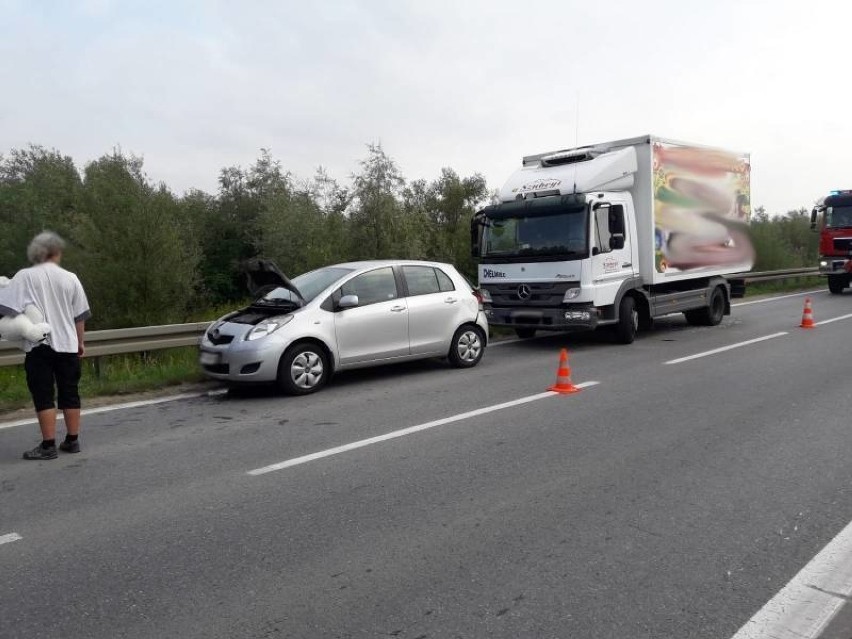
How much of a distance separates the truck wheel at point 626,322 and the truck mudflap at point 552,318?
812mm

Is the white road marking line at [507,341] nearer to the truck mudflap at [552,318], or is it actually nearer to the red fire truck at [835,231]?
the truck mudflap at [552,318]

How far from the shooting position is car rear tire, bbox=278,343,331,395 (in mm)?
8531

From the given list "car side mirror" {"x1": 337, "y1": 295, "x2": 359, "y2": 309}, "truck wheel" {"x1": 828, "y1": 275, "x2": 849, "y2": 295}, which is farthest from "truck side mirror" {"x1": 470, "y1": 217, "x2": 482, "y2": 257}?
"truck wheel" {"x1": 828, "y1": 275, "x2": 849, "y2": 295}

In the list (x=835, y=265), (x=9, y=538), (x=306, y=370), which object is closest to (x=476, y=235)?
(x=306, y=370)

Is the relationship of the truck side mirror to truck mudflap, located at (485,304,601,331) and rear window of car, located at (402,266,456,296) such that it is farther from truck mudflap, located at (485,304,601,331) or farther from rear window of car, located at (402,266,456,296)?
rear window of car, located at (402,266,456,296)

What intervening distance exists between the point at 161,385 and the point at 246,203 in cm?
4252

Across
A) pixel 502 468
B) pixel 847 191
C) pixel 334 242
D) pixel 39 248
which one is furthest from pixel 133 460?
pixel 847 191

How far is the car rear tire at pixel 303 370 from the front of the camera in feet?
28.0

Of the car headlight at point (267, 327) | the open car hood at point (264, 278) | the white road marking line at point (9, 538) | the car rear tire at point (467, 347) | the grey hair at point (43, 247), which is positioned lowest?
the white road marking line at point (9, 538)

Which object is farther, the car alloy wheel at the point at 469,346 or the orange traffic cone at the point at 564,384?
the car alloy wheel at the point at 469,346

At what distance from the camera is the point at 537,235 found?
12438mm

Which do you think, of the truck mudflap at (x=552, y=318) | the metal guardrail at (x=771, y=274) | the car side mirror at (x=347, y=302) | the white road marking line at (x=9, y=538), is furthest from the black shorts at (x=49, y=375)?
the metal guardrail at (x=771, y=274)

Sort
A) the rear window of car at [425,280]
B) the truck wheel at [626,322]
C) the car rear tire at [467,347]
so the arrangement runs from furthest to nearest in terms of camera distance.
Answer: the truck wheel at [626,322] < the car rear tire at [467,347] < the rear window of car at [425,280]

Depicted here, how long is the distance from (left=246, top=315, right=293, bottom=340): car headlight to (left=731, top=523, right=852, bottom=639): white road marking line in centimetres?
611
